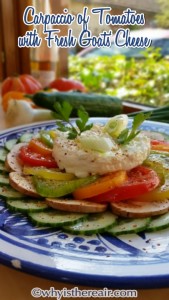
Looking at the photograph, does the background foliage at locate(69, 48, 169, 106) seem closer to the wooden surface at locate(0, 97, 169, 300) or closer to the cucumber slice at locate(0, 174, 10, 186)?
the cucumber slice at locate(0, 174, 10, 186)

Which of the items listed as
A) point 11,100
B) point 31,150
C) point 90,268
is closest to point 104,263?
point 90,268

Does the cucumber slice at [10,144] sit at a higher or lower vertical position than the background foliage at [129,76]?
lower

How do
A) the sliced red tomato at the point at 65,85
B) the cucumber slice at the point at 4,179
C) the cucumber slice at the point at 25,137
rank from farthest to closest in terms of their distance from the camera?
the sliced red tomato at the point at 65,85
the cucumber slice at the point at 25,137
the cucumber slice at the point at 4,179

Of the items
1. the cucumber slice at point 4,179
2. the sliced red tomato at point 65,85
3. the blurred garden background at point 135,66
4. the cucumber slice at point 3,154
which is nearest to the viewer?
the cucumber slice at point 4,179

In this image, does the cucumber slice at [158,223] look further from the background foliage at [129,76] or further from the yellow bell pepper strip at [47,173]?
the background foliage at [129,76]

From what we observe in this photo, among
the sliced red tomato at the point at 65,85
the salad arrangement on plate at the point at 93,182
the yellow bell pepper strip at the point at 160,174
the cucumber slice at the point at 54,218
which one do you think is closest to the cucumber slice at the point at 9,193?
the salad arrangement on plate at the point at 93,182
